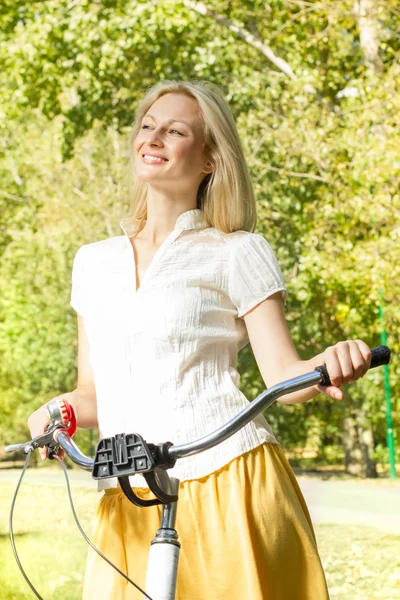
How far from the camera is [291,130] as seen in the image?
10.3m

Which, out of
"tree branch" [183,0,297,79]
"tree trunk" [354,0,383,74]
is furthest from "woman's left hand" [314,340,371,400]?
"tree branch" [183,0,297,79]

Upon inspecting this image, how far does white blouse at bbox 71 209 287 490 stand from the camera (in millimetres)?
1672

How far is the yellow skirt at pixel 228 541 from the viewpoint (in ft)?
5.18

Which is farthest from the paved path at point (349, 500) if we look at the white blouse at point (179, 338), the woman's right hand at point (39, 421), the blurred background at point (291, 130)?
the woman's right hand at point (39, 421)

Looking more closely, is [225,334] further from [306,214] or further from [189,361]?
[306,214]

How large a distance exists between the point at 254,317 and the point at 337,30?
9.31 meters

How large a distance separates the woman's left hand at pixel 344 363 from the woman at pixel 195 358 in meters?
0.12

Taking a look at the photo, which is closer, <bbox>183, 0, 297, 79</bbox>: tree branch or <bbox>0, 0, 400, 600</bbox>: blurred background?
<bbox>0, 0, 400, 600</bbox>: blurred background

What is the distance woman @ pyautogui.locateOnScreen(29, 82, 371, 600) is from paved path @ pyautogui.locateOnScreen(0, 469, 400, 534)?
5.58 m

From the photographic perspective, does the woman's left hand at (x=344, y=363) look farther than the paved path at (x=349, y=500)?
No

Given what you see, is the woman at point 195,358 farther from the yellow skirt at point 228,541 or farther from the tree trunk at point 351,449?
the tree trunk at point 351,449

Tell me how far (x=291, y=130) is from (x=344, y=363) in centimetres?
917

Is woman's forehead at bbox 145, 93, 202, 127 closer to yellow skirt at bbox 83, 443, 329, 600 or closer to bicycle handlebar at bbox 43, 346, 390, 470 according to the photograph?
yellow skirt at bbox 83, 443, 329, 600

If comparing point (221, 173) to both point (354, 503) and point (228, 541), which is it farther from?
point (354, 503)
